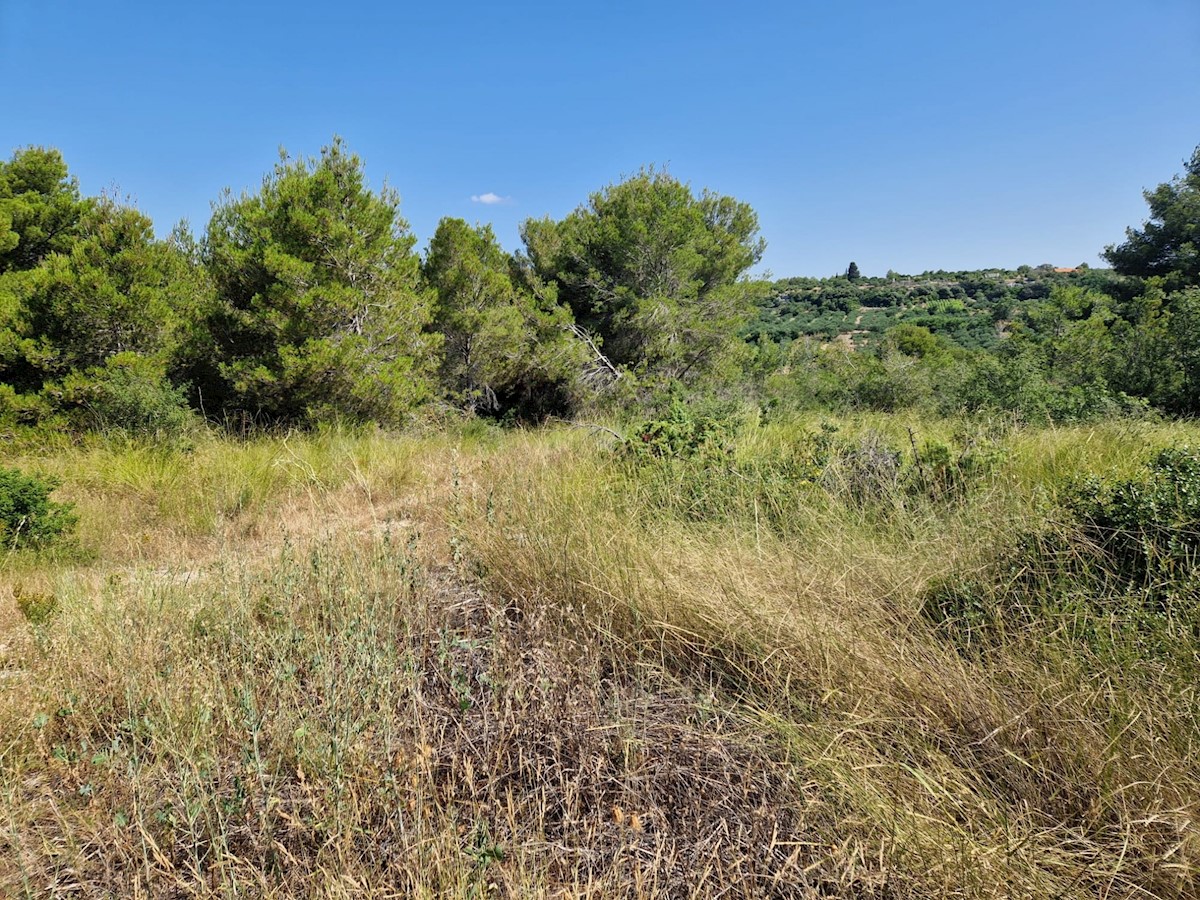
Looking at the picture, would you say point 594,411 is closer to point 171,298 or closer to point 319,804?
point 171,298

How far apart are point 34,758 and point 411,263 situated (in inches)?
361

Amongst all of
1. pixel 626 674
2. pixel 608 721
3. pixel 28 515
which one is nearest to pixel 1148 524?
pixel 626 674

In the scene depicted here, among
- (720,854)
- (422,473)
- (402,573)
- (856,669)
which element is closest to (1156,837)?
(856,669)

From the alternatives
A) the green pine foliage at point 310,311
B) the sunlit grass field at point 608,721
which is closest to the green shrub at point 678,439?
the sunlit grass field at point 608,721

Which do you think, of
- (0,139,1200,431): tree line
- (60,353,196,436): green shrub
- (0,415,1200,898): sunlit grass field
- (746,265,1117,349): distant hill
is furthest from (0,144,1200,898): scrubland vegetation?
(746,265,1117,349): distant hill

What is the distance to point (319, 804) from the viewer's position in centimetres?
146

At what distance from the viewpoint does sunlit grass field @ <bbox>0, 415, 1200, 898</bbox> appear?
1320mm

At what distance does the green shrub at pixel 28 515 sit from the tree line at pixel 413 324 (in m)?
3.21

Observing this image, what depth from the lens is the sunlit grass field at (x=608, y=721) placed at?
1.32 metres

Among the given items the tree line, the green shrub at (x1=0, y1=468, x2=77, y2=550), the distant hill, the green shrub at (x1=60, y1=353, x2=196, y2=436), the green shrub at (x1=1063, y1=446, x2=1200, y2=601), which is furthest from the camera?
the distant hill

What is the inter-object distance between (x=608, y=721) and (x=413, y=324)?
29.2 feet

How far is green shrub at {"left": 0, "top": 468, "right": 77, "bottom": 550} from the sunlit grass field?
774 mm

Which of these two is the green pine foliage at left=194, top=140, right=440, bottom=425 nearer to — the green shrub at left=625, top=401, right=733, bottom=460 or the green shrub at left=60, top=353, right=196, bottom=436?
the green shrub at left=60, top=353, right=196, bottom=436

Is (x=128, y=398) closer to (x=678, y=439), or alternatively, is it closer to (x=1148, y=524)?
(x=678, y=439)
